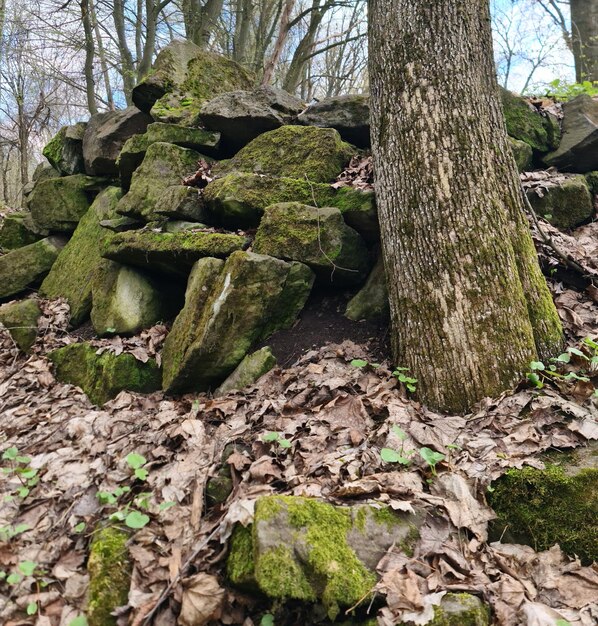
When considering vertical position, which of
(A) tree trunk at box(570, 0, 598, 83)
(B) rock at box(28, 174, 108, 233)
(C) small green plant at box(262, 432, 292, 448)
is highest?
(A) tree trunk at box(570, 0, 598, 83)

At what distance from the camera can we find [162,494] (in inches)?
109

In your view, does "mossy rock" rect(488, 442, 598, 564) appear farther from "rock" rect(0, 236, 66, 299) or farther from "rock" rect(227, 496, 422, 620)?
"rock" rect(0, 236, 66, 299)

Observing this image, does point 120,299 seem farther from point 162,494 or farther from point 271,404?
point 162,494

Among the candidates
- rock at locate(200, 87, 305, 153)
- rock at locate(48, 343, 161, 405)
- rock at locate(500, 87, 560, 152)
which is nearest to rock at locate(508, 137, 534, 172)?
rock at locate(500, 87, 560, 152)

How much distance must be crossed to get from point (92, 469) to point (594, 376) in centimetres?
366

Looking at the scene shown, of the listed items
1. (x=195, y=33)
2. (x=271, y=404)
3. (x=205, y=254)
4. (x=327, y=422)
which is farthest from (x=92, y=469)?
(x=195, y=33)

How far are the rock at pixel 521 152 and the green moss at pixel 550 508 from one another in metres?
4.10

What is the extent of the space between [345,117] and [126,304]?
11.7ft

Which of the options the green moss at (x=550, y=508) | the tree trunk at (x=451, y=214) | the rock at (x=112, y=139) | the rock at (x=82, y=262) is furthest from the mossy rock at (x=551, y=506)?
the rock at (x=112, y=139)

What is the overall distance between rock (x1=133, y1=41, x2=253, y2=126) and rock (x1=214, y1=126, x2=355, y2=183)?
4.34 ft

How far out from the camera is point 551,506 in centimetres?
237

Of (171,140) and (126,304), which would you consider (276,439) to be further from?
(171,140)

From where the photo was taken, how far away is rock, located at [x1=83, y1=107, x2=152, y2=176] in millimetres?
7254

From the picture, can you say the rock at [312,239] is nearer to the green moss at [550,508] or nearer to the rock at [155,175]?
the rock at [155,175]
